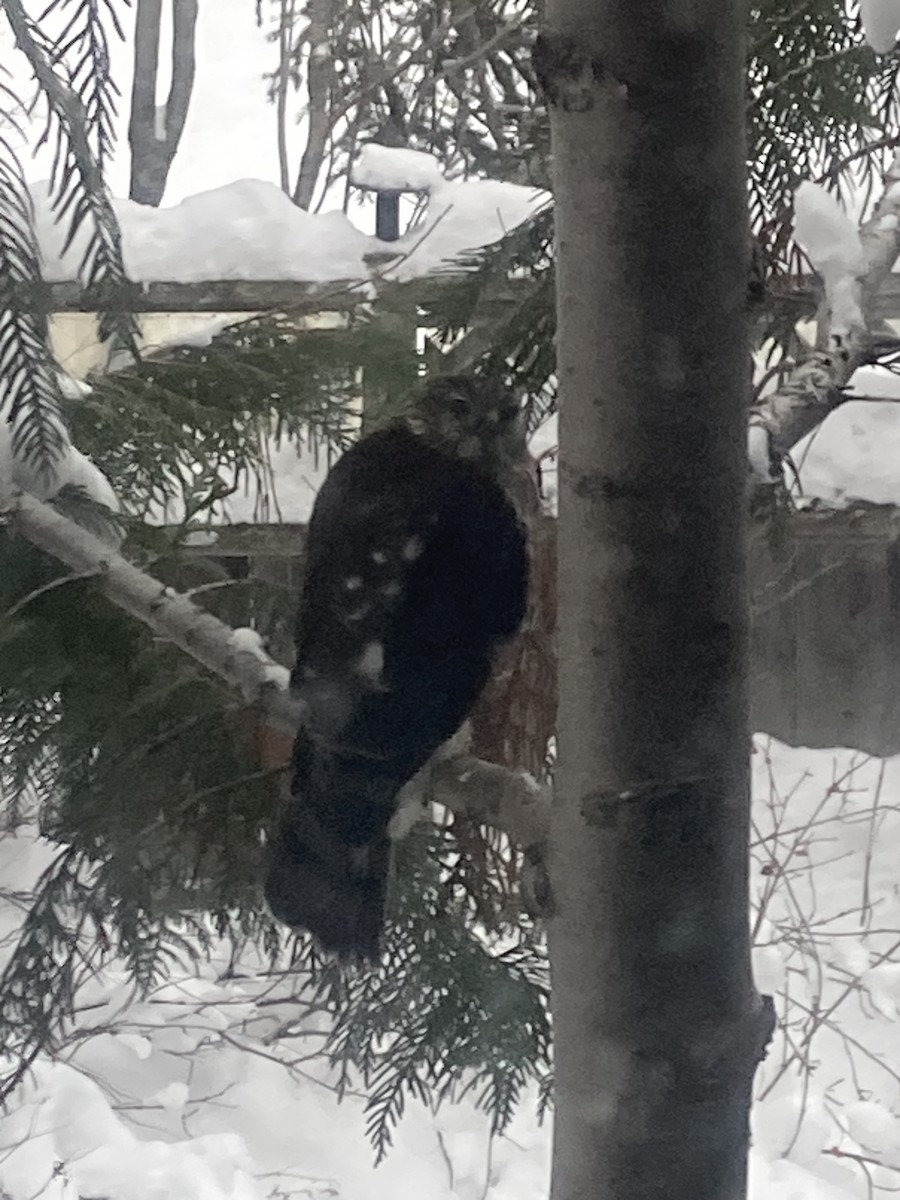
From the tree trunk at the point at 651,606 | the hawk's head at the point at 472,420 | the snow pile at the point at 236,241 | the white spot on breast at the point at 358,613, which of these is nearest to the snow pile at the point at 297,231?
the snow pile at the point at 236,241

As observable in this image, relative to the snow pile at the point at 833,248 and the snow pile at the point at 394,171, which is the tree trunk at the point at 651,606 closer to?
the snow pile at the point at 833,248

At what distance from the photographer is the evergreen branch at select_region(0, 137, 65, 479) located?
58 cm

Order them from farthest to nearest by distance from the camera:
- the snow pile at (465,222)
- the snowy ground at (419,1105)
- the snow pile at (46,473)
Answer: the snowy ground at (419,1105)
the snow pile at (465,222)
the snow pile at (46,473)

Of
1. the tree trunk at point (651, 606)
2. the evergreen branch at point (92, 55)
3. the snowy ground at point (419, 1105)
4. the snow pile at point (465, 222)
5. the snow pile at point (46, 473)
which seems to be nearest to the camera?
the tree trunk at point (651, 606)

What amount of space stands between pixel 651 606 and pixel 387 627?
224 millimetres

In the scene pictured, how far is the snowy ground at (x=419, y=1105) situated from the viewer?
2.98ft

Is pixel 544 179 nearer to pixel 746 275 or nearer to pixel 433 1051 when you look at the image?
pixel 746 275

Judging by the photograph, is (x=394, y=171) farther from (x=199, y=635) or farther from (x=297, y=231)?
(x=199, y=635)

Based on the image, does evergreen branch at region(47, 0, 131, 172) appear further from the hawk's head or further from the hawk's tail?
the hawk's tail

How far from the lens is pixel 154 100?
80 centimetres

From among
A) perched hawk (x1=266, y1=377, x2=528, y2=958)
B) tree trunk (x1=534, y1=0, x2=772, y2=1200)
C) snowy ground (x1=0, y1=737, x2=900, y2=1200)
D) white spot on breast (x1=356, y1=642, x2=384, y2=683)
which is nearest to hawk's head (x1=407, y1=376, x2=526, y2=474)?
perched hawk (x1=266, y1=377, x2=528, y2=958)

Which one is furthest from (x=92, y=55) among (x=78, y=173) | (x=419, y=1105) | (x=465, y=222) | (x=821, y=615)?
(x=419, y=1105)

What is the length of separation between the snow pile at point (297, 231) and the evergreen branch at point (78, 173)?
4.6 inches

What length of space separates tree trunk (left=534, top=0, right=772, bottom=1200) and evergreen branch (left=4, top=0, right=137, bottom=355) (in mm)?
229
